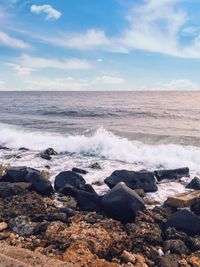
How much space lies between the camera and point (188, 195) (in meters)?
9.69

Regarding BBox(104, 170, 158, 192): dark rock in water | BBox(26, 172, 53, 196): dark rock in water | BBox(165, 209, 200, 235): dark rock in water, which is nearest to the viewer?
BBox(165, 209, 200, 235): dark rock in water

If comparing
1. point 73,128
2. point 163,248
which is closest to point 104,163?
point 163,248

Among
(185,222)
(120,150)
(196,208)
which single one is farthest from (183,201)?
(120,150)

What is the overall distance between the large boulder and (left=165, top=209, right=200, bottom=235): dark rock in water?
3942 mm

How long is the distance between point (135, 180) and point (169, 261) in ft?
16.2

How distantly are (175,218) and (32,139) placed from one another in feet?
48.1

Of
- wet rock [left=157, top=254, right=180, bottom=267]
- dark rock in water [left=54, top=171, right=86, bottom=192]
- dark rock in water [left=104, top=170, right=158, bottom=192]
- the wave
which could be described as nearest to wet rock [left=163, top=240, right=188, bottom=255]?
wet rock [left=157, top=254, right=180, bottom=267]

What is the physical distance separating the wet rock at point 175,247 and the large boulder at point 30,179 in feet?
14.4

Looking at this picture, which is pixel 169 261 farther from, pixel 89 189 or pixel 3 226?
pixel 89 189

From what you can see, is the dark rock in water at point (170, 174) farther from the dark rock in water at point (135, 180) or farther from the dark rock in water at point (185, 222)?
the dark rock in water at point (185, 222)

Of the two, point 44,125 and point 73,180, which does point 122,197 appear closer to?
point 73,180

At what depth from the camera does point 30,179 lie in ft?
34.8

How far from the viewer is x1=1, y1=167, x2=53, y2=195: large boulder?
33.6 ft

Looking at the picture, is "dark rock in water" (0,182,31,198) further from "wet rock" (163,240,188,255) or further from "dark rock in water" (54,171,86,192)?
"wet rock" (163,240,188,255)
